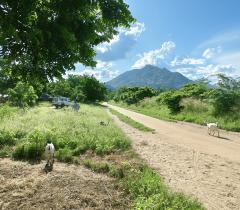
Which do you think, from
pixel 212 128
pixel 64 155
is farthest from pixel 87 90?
pixel 64 155

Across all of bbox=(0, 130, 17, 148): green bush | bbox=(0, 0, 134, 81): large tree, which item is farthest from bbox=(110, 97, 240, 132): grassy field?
bbox=(0, 0, 134, 81): large tree

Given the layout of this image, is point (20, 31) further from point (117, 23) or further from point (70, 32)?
point (117, 23)

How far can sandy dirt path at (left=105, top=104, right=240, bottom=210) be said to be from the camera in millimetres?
7980

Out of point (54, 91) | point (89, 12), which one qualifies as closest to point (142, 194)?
point (89, 12)

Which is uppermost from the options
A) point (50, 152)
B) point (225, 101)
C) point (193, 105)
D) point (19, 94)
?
point (225, 101)

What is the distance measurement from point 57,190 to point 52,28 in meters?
3.48

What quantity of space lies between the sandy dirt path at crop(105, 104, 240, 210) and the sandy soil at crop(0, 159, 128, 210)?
1.86m

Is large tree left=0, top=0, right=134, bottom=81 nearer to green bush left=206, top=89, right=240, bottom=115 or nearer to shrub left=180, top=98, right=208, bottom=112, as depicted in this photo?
green bush left=206, top=89, right=240, bottom=115

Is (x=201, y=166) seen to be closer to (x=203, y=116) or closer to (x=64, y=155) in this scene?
(x=64, y=155)

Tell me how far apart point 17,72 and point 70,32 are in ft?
7.05

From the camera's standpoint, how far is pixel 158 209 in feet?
21.3

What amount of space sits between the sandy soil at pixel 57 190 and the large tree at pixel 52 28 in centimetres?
259

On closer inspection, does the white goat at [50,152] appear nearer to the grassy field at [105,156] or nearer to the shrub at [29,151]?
the grassy field at [105,156]

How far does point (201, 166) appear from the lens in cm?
1080
